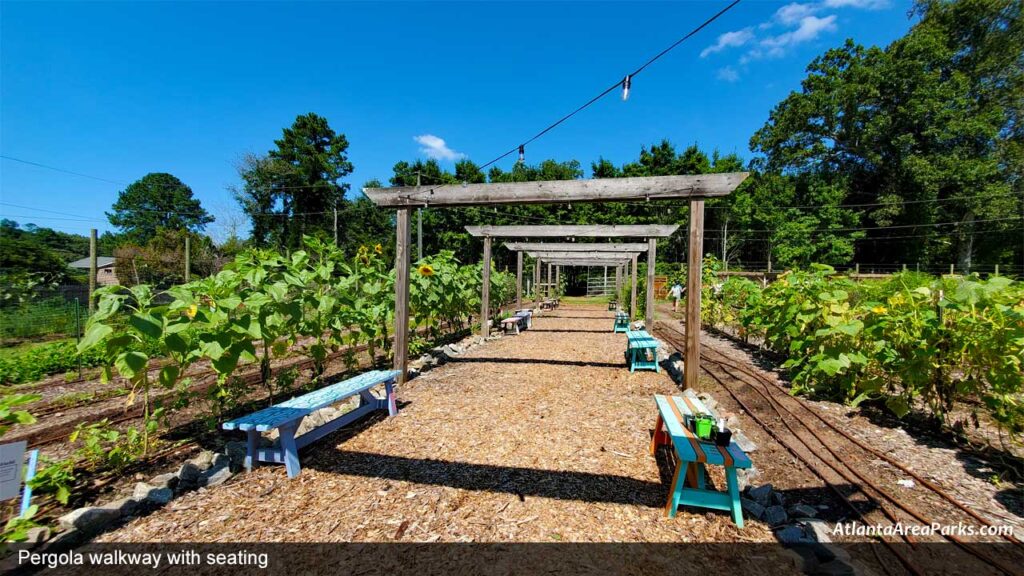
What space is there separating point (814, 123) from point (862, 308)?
115ft

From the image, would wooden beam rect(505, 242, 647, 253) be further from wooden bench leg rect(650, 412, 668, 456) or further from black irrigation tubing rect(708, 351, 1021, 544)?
wooden bench leg rect(650, 412, 668, 456)

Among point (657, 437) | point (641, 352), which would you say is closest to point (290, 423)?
point (657, 437)

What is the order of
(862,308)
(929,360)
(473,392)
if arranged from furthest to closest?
(473,392) < (862,308) < (929,360)

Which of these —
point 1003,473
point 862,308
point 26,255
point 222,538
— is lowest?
point 222,538

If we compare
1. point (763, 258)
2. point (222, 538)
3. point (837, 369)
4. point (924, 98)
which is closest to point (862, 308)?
point (837, 369)

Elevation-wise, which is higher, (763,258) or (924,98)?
(924,98)

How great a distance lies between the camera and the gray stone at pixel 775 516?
227 centimetres

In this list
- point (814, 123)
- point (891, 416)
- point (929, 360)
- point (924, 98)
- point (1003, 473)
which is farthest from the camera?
point (814, 123)

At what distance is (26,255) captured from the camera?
55.7ft

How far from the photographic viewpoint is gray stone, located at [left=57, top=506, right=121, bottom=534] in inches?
82.3

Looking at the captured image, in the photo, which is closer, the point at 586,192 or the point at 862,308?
the point at 862,308

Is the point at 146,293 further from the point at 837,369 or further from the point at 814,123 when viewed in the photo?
the point at 814,123

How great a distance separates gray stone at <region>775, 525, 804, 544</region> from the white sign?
146 inches

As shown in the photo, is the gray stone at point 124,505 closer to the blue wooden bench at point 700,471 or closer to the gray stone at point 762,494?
the blue wooden bench at point 700,471
